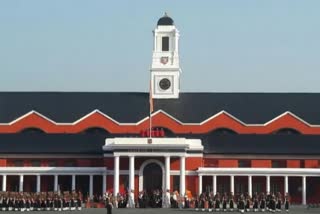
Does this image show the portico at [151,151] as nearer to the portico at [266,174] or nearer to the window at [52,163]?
the portico at [266,174]

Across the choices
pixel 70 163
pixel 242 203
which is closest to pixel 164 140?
pixel 70 163

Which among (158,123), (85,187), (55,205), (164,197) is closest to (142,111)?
(158,123)

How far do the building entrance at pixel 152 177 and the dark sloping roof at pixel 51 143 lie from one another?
645 cm

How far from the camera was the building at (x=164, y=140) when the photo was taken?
89.1 meters

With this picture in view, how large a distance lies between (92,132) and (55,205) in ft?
93.3

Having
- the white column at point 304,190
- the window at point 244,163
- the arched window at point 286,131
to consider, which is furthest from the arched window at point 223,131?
the white column at point 304,190

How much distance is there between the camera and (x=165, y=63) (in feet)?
350

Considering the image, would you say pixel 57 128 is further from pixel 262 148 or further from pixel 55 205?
pixel 55 205

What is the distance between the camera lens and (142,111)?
104 meters

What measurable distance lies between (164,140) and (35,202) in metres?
Answer: 17.2

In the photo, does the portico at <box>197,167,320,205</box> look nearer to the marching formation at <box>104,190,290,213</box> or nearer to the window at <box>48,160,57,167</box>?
the marching formation at <box>104,190,290,213</box>

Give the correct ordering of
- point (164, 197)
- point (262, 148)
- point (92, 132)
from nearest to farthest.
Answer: point (164, 197)
point (262, 148)
point (92, 132)

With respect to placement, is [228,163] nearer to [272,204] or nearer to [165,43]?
[165,43]

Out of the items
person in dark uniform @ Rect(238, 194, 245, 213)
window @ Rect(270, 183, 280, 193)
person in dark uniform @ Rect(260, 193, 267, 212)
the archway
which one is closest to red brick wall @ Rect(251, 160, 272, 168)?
window @ Rect(270, 183, 280, 193)
